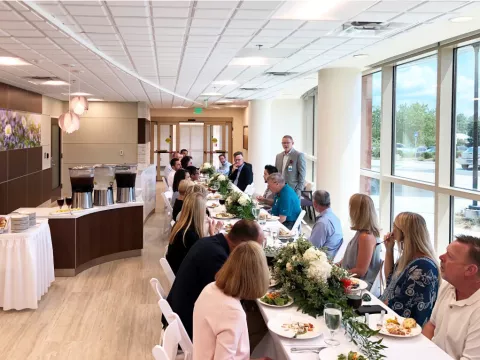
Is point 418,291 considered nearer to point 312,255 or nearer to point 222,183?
point 312,255

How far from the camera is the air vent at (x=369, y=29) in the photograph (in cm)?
562

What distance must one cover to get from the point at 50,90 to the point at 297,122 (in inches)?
315

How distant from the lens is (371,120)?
10781 millimetres

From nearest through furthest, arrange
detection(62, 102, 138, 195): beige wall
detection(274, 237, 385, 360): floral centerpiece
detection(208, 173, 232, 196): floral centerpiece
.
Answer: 1. detection(274, 237, 385, 360): floral centerpiece
2. detection(208, 173, 232, 196): floral centerpiece
3. detection(62, 102, 138, 195): beige wall

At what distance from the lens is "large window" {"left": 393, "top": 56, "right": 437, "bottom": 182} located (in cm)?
794

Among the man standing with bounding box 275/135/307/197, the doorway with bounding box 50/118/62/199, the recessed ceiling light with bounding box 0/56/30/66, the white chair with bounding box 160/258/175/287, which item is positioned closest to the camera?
the white chair with bounding box 160/258/175/287

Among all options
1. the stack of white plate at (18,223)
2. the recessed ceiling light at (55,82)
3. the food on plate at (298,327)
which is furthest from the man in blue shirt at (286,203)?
the recessed ceiling light at (55,82)

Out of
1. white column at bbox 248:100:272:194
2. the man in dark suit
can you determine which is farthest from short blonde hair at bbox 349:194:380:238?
white column at bbox 248:100:272:194

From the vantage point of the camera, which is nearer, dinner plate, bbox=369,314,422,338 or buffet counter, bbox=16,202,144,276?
A: dinner plate, bbox=369,314,422,338

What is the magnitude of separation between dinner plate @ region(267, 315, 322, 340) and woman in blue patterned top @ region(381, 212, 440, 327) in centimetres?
70

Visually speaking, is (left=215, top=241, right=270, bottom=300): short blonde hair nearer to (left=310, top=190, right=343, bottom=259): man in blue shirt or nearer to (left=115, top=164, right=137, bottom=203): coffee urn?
(left=310, top=190, right=343, bottom=259): man in blue shirt

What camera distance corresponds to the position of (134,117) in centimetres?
A: 1805

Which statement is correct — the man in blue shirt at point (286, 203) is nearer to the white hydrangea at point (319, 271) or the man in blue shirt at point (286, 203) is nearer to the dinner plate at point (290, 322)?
the white hydrangea at point (319, 271)

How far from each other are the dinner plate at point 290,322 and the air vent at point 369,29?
3535 mm
